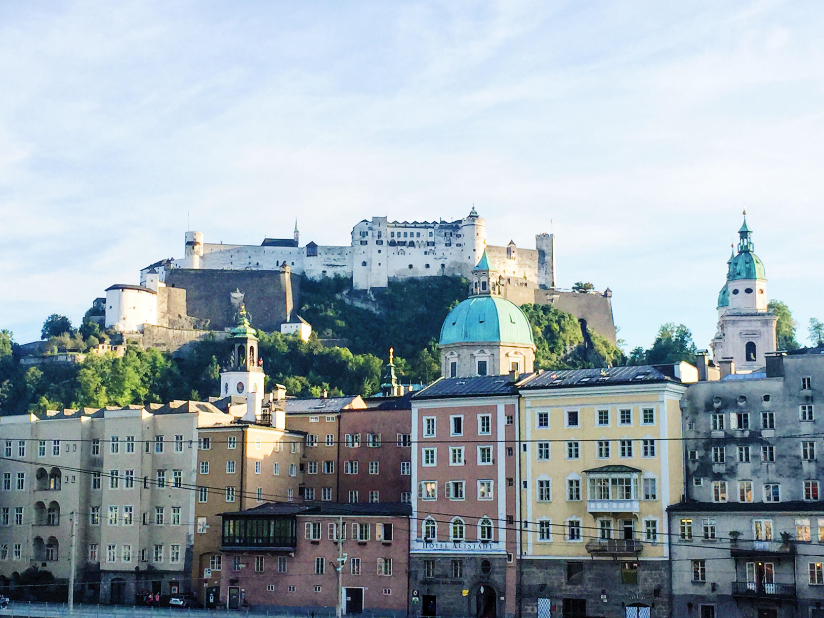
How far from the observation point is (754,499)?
2876 inches

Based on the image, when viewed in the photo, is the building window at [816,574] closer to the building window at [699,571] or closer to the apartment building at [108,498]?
the building window at [699,571]

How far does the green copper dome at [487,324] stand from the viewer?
10894cm

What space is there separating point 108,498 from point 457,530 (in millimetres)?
25773

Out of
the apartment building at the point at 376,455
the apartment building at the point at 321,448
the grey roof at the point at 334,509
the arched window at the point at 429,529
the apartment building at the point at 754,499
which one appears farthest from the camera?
the apartment building at the point at 321,448

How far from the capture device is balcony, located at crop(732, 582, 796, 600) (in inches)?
2724

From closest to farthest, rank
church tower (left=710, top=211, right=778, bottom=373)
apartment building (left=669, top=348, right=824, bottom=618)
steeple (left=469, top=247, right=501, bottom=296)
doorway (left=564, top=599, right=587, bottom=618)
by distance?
apartment building (left=669, top=348, right=824, bottom=618) < doorway (left=564, top=599, right=587, bottom=618) < steeple (left=469, top=247, right=501, bottom=296) < church tower (left=710, top=211, right=778, bottom=373)

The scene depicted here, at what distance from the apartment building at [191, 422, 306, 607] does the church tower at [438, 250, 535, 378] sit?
71.6 ft

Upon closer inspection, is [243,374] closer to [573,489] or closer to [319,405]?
[319,405]

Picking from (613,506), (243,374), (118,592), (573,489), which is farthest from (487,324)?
(613,506)

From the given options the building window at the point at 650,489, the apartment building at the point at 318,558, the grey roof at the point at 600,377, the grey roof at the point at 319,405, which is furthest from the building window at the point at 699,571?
the grey roof at the point at 319,405

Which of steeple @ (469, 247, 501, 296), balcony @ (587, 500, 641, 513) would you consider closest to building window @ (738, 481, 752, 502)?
balcony @ (587, 500, 641, 513)

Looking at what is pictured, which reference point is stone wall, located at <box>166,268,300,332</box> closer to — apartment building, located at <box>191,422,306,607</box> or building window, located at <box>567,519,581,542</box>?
apartment building, located at <box>191,422,306,607</box>

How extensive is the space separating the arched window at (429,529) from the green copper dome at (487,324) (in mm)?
30726

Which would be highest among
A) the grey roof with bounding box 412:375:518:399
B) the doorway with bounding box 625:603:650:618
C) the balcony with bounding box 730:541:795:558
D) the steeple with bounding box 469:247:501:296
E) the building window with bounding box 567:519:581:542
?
the steeple with bounding box 469:247:501:296
